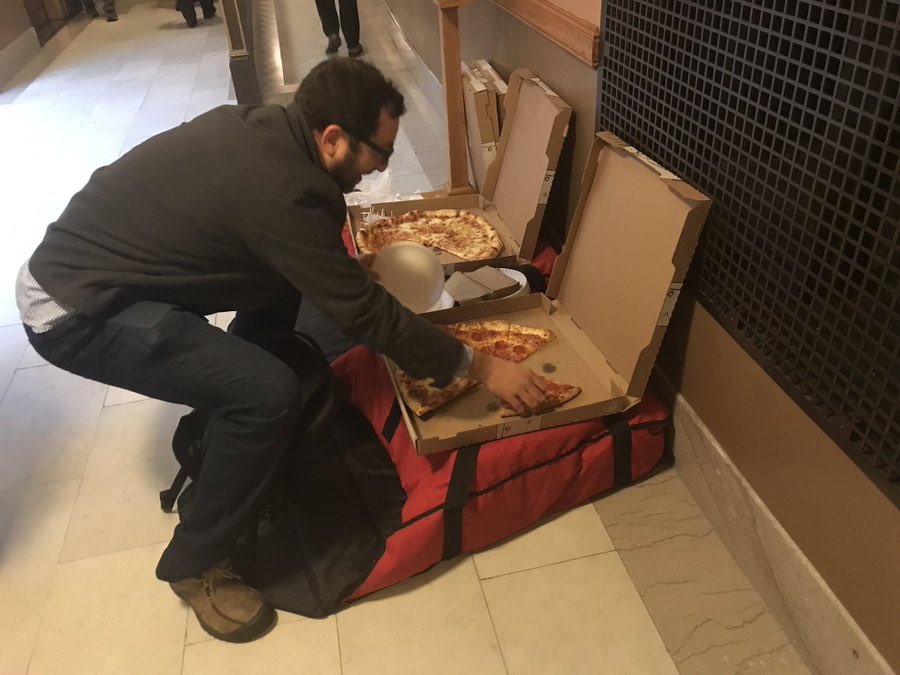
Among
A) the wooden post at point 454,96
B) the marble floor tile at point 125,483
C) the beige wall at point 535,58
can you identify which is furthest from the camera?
the wooden post at point 454,96

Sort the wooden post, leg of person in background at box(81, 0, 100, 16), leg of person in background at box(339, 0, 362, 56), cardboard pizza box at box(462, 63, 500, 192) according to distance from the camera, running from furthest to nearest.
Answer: leg of person in background at box(81, 0, 100, 16) < leg of person in background at box(339, 0, 362, 56) < cardboard pizza box at box(462, 63, 500, 192) < the wooden post

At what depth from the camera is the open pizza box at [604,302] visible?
4.81 ft

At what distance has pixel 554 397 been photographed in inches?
62.1

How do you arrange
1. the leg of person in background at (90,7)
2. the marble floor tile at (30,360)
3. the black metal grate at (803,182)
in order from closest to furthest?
the black metal grate at (803,182) → the marble floor tile at (30,360) → the leg of person in background at (90,7)

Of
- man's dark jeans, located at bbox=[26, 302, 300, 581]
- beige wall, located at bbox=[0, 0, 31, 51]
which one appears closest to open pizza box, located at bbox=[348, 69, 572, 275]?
man's dark jeans, located at bbox=[26, 302, 300, 581]

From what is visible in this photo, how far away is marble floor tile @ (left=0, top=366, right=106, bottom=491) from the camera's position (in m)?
1.81

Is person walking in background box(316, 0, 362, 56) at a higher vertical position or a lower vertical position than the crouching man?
lower

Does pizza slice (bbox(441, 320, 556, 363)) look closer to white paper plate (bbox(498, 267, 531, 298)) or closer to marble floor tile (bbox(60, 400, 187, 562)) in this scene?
white paper plate (bbox(498, 267, 531, 298))

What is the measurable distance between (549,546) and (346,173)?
34.6 inches

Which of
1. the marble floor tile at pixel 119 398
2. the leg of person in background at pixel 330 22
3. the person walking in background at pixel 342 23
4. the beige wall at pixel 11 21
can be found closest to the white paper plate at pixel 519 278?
the marble floor tile at pixel 119 398

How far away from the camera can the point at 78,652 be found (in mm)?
1403

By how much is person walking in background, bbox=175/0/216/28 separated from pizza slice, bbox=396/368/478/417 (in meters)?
6.07

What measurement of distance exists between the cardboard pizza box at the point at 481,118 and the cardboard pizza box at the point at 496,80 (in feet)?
0.06

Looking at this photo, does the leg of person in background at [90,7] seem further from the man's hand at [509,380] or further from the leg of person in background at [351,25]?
the man's hand at [509,380]
